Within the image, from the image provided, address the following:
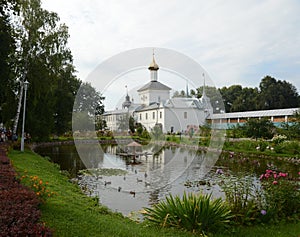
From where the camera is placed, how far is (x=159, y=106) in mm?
25078

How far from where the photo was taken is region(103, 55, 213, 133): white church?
39.3 feet

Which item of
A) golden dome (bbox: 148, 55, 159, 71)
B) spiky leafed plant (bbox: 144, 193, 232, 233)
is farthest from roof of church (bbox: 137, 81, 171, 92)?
spiky leafed plant (bbox: 144, 193, 232, 233)

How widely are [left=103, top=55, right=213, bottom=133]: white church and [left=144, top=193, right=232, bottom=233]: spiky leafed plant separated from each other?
16.6 ft

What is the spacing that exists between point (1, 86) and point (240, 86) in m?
59.4

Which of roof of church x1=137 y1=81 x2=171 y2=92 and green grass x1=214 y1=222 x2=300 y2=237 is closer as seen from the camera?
green grass x1=214 y1=222 x2=300 y2=237

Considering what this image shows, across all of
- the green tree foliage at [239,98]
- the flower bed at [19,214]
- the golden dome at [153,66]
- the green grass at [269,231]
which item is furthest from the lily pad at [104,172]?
the green tree foliage at [239,98]

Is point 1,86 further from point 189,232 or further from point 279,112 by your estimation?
point 279,112

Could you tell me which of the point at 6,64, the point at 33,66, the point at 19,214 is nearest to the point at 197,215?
the point at 19,214

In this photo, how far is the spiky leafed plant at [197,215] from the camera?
5469 mm

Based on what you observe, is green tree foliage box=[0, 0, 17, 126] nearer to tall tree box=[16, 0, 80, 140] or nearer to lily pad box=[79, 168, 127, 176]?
tall tree box=[16, 0, 80, 140]

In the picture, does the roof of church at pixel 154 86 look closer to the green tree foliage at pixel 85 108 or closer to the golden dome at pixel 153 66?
the golden dome at pixel 153 66

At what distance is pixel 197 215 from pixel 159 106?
1976cm

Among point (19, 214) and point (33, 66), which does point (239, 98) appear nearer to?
point (33, 66)

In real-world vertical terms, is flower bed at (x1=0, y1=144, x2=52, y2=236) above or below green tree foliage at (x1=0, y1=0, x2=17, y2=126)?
below
